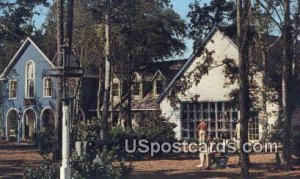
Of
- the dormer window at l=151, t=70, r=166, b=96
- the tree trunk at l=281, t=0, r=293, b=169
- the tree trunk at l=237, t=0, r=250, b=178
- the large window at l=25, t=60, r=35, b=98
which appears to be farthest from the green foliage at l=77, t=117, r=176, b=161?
the large window at l=25, t=60, r=35, b=98

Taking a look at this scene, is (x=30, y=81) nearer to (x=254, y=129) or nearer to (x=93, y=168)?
(x=254, y=129)

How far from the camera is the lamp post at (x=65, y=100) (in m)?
11.0

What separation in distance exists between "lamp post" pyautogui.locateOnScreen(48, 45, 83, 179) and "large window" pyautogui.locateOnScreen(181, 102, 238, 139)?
860 inches

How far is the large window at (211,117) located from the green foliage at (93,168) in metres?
20.1

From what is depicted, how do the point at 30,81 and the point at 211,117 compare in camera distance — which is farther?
the point at 30,81

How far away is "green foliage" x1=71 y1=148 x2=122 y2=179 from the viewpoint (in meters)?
12.6

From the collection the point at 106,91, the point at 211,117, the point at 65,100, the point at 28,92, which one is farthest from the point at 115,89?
the point at 65,100

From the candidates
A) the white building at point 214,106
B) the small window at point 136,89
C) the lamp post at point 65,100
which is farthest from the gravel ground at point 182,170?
A: the small window at point 136,89

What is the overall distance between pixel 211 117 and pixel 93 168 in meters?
22.3

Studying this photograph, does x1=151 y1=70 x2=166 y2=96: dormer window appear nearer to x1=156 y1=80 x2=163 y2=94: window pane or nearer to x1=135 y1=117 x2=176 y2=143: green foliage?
x1=156 y1=80 x2=163 y2=94: window pane

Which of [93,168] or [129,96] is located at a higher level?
[129,96]

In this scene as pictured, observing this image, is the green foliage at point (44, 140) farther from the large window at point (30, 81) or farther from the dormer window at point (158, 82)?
the large window at point (30, 81)

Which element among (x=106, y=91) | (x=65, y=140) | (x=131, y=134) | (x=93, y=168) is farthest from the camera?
(x=106, y=91)

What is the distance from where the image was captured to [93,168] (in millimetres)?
12766
